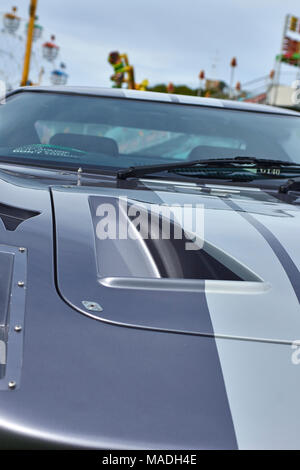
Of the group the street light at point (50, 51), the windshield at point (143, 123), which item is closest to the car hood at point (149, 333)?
the windshield at point (143, 123)

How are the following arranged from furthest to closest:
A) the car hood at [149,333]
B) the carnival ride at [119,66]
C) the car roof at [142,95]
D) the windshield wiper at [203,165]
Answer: the carnival ride at [119,66] < the car roof at [142,95] < the windshield wiper at [203,165] < the car hood at [149,333]

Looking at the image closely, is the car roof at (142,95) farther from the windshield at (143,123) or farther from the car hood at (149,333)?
the car hood at (149,333)

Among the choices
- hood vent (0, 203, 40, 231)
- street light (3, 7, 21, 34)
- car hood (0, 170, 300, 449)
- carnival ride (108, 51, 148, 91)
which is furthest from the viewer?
street light (3, 7, 21, 34)

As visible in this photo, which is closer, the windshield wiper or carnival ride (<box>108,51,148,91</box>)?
the windshield wiper

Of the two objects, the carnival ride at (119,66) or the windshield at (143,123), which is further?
the carnival ride at (119,66)

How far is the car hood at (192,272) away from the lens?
977 mm

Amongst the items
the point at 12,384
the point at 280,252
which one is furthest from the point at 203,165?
the point at 12,384

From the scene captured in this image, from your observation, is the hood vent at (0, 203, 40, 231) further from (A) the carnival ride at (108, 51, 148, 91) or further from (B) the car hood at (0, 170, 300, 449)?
(A) the carnival ride at (108, 51, 148, 91)

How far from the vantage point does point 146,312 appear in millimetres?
978

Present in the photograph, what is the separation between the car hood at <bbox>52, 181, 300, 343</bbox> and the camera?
98 centimetres

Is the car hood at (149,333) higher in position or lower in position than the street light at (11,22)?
lower

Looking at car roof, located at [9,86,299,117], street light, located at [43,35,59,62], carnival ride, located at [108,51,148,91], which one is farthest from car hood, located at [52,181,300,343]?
street light, located at [43,35,59,62]
